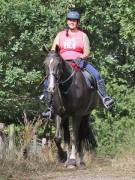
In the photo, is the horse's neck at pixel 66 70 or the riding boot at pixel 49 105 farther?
the riding boot at pixel 49 105

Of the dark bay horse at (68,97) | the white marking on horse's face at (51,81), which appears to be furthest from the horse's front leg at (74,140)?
the white marking on horse's face at (51,81)

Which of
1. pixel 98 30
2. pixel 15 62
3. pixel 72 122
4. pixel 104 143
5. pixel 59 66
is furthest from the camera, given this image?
pixel 98 30

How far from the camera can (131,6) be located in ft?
63.5

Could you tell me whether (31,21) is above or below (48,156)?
above

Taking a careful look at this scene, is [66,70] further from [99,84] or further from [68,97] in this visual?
[99,84]

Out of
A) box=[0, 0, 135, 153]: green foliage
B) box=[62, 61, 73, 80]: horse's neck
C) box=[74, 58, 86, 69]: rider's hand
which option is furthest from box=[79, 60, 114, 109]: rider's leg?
box=[0, 0, 135, 153]: green foliage

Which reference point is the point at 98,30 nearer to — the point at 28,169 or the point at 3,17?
the point at 3,17

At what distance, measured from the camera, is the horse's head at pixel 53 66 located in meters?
10.2

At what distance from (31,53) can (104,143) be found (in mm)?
3853

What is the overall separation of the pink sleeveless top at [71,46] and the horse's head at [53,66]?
0.99m

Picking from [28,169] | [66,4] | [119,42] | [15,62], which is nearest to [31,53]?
[15,62]

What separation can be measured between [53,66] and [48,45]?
9561mm

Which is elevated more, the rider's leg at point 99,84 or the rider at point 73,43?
the rider at point 73,43

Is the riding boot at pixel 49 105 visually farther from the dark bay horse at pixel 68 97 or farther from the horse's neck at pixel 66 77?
the horse's neck at pixel 66 77
